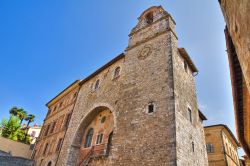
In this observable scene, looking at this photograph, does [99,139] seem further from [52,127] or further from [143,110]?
[52,127]

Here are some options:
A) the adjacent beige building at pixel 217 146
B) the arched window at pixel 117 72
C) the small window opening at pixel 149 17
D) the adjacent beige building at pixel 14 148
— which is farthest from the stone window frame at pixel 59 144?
the adjacent beige building at pixel 217 146

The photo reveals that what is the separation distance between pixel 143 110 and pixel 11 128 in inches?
984

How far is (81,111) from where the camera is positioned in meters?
16.6

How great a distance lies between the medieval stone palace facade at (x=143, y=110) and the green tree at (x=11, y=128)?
11978 millimetres

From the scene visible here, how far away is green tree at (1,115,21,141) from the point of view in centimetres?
2656

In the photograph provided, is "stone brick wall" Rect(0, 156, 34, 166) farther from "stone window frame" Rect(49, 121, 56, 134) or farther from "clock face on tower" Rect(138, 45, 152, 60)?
"clock face on tower" Rect(138, 45, 152, 60)

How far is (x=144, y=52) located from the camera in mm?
13125

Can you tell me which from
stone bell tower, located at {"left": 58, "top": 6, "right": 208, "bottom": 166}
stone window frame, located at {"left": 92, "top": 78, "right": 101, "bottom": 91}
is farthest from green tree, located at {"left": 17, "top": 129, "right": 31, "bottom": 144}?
stone window frame, located at {"left": 92, "top": 78, "right": 101, "bottom": 91}

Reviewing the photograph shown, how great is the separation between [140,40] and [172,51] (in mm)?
3471

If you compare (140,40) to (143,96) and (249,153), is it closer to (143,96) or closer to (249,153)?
(143,96)

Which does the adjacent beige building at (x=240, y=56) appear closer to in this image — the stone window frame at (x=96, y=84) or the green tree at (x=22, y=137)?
the stone window frame at (x=96, y=84)

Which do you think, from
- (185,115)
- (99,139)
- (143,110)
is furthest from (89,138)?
(185,115)

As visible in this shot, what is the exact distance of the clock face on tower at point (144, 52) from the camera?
12.8 meters

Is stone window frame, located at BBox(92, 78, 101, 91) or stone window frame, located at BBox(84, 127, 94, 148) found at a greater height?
stone window frame, located at BBox(92, 78, 101, 91)
